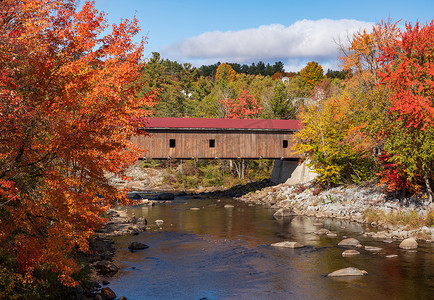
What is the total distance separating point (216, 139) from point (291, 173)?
25.3 ft

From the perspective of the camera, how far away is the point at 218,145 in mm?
31641

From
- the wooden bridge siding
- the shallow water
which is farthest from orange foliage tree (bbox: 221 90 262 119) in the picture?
the shallow water

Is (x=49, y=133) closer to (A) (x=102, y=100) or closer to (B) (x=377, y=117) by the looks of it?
(A) (x=102, y=100)

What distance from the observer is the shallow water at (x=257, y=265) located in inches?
469

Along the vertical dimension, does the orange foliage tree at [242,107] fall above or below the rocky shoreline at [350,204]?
above

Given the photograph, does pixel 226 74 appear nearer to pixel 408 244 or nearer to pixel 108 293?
pixel 408 244

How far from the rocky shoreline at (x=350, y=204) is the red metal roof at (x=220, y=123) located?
496cm

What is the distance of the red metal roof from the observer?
3031 cm

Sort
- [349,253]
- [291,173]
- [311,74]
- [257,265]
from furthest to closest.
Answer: [311,74], [291,173], [349,253], [257,265]

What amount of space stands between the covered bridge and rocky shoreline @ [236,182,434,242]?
3.22m

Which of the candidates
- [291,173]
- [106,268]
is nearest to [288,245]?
[106,268]

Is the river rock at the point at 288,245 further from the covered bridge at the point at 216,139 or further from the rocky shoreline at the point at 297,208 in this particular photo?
the covered bridge at the point at 216,139

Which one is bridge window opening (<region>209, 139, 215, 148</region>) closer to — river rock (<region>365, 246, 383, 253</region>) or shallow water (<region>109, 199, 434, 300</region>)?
shallow water (<region>109, 199, 434, 300</region>)

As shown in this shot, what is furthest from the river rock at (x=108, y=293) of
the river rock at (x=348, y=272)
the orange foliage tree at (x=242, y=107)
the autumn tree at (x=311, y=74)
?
the autumn tree at (x=311, y=74)
